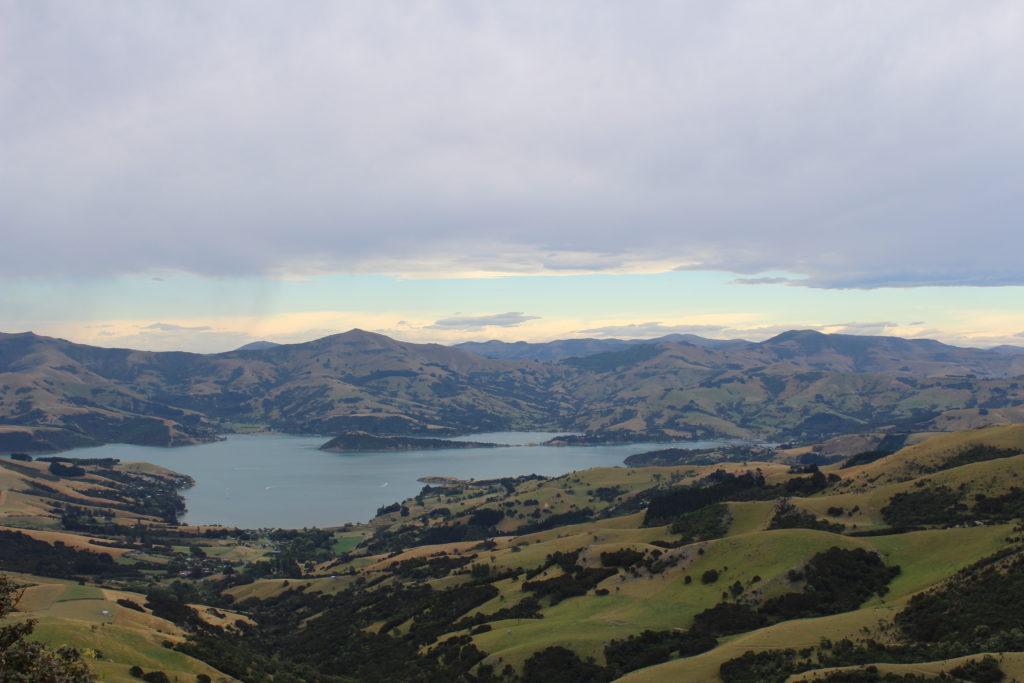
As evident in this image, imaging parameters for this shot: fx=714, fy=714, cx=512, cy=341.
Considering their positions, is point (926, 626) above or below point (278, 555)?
above

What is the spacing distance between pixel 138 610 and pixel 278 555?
80.1 metres

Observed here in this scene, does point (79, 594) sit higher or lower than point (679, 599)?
lower

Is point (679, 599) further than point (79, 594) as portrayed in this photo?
No

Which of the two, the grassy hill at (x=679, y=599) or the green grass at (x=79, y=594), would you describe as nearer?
the grassy hill at (x=679, y=599)

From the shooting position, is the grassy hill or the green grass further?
the green grass

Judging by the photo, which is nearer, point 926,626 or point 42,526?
point 926,626

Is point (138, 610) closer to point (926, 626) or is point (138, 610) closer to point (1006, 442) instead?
point (926, 626)

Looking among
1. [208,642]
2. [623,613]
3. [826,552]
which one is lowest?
[208,642]

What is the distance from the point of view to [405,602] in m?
113

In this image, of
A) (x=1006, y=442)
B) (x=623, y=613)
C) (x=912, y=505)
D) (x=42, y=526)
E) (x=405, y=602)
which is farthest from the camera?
(x=42, y=526)

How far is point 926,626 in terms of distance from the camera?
5716cm

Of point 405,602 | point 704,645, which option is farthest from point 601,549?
point 704,645

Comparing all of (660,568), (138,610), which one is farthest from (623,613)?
(138,610)

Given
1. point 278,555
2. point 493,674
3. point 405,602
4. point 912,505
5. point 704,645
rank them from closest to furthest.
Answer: point 704,645, point 493,674, point 912,505, point 405,602, point 278,555
